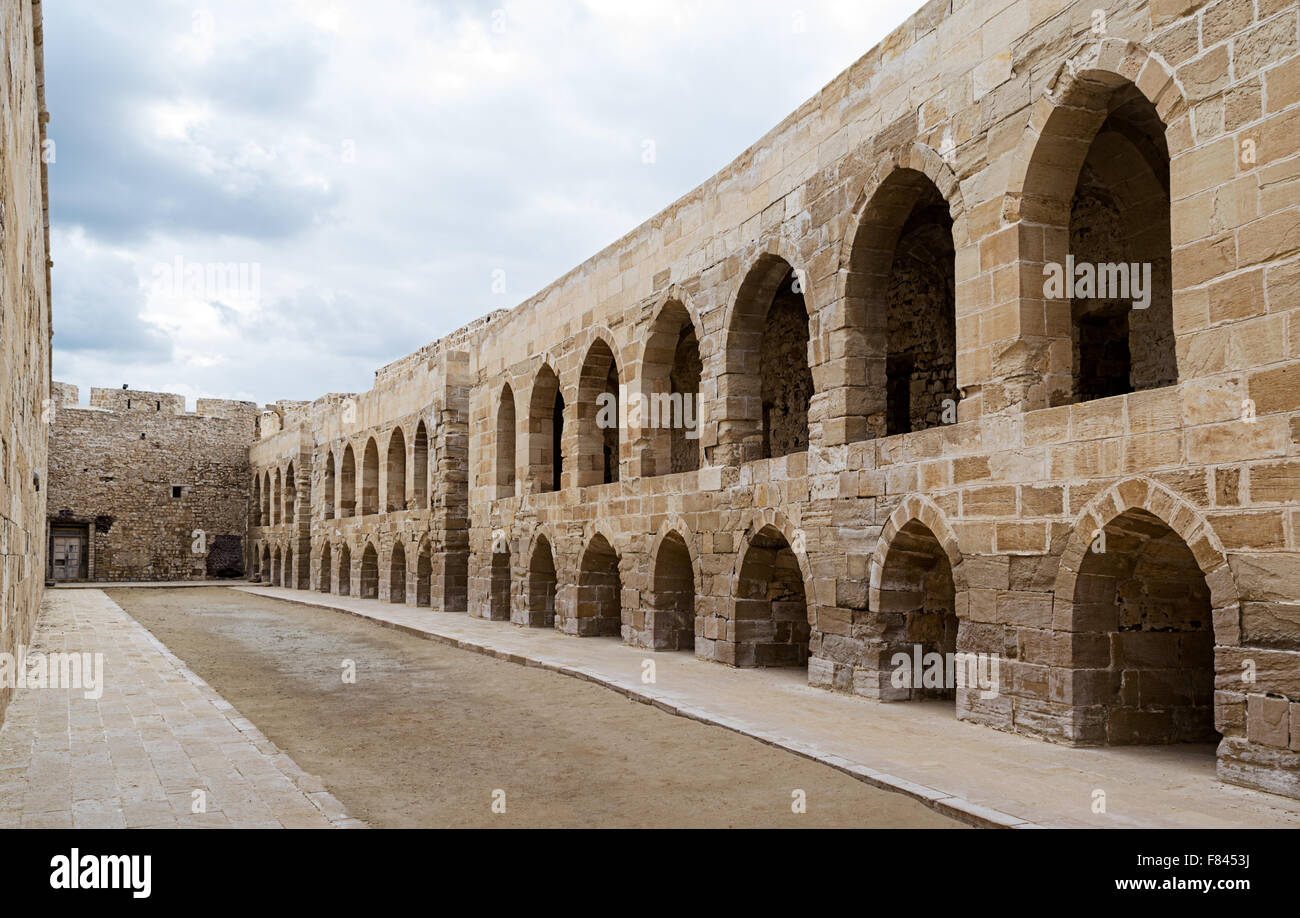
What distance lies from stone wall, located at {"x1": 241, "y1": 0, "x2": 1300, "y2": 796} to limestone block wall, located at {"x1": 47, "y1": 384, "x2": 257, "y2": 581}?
2308 centimetres

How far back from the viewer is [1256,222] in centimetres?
531

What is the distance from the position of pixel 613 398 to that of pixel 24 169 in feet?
28.4

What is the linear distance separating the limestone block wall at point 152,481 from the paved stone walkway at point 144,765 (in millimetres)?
25852

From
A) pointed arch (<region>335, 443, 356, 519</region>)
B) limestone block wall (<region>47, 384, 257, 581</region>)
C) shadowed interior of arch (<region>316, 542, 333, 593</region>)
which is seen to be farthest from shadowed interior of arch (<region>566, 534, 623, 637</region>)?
limestone block wall (<region>47, 384, 257, 581</region>)

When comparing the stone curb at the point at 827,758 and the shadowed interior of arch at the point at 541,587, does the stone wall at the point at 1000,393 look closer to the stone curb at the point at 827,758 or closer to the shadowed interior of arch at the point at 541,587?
the shadowed interior of arch at the point at 541,587

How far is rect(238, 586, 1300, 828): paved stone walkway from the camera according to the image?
15.6 ft

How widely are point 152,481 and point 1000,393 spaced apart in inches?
1258

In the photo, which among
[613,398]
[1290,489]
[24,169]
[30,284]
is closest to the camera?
[1290,489]

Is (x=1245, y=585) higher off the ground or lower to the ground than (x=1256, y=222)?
lower

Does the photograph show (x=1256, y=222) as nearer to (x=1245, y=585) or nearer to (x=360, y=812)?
(x=1245, y=585)

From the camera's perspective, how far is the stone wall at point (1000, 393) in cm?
529

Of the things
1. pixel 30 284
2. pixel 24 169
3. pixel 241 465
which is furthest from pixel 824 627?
pixel 241 465

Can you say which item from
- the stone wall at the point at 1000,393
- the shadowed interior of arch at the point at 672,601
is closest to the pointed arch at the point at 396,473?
the stone wall at the point at 1000,393

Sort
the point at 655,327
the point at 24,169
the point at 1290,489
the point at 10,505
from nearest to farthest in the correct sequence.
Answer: the point at 1290,489
the point at 10,505
the point at 24,169
the point at 655,327
